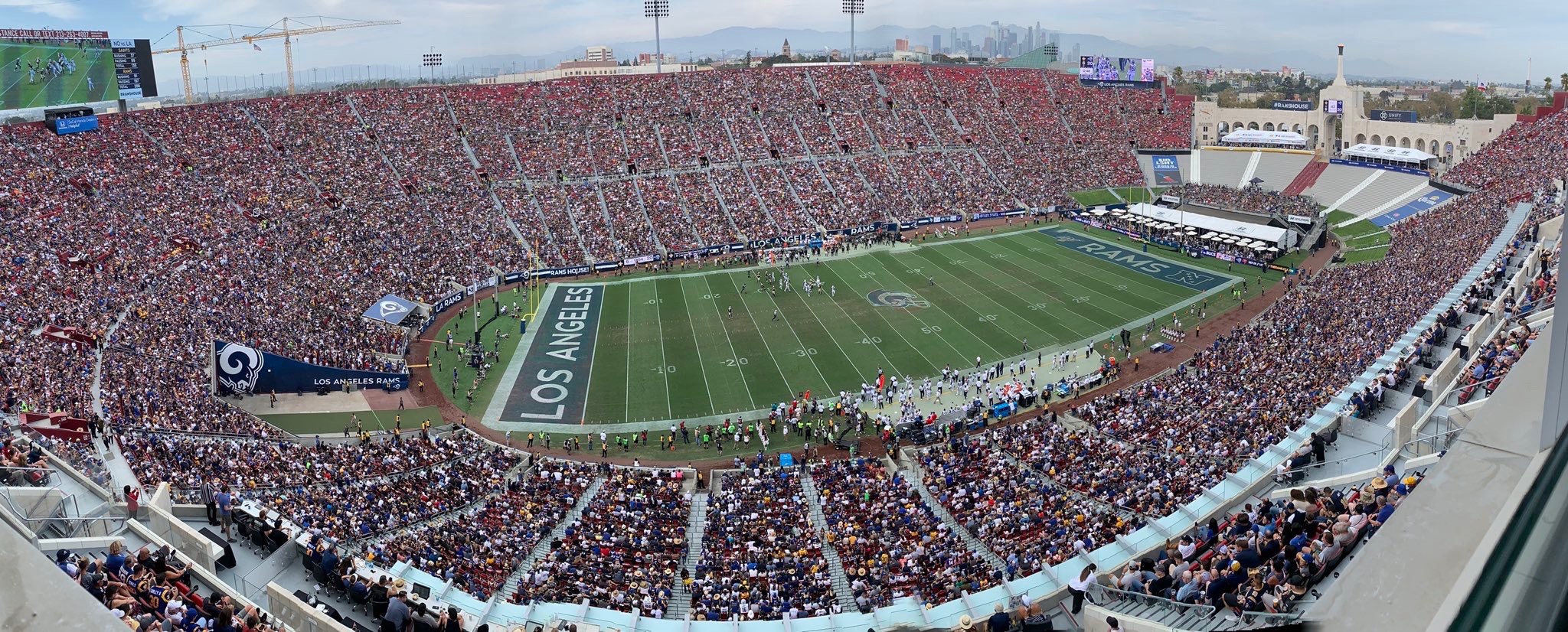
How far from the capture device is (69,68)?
4191 centimetres

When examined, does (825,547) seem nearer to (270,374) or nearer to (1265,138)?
(270,374)

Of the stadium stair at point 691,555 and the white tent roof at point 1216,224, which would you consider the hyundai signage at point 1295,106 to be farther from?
the stadium stair at point 691,555

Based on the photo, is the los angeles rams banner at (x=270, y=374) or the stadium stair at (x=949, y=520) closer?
the stadium stair at (x=949, y=520)

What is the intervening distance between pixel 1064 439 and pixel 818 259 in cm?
2408

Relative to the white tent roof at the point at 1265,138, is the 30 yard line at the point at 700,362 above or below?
below

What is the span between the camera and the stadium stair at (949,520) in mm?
16844

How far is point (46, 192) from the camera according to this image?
34156 millimetres

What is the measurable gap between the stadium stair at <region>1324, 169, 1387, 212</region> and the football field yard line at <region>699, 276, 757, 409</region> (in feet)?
113

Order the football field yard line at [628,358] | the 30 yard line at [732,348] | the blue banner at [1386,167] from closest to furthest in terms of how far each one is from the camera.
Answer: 1. the football field yard line at [628,358]
2. the 30 yard line at [732,348]
3. the blue banner at [1386,167]

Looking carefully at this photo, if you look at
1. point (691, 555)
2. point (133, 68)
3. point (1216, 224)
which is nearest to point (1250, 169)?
point (1216, 224)

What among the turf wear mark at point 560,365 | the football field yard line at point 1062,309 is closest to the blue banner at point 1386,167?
the football field yard line at point 1062,309

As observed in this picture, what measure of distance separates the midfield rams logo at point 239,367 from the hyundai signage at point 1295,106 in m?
66.1

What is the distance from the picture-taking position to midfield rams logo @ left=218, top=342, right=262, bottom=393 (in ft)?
85.3

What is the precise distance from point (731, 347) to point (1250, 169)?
1703 inches
